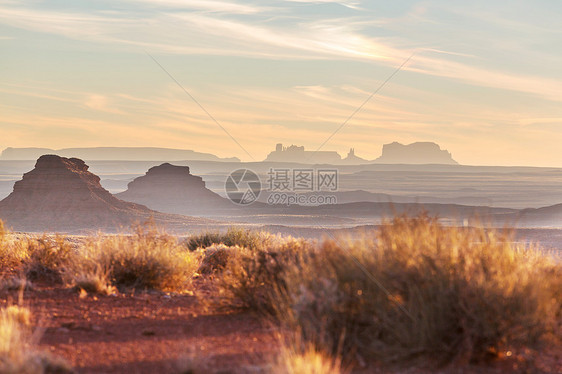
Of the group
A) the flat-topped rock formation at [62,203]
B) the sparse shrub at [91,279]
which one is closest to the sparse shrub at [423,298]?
the sparse shrub at [91,279]

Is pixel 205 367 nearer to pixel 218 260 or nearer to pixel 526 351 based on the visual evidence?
pixel 526 351

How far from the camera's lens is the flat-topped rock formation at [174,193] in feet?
395

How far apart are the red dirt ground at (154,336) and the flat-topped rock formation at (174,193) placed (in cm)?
10770

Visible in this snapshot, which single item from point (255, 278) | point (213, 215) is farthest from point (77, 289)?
point (213, 215)

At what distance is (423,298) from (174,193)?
388 feet

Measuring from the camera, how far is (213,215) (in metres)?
114

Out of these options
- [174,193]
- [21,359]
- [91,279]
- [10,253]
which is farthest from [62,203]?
[21,359]

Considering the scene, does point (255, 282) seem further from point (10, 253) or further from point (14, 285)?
point (10, 253)

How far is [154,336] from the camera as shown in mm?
8453

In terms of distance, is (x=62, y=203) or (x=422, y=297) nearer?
(x=422, y=297)

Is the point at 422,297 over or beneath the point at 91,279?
over

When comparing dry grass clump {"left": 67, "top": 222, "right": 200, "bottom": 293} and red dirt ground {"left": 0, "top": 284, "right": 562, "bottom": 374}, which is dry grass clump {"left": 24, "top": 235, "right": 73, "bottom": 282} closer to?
dry grass clump {"left": 67, "top": 222, "right": 200, "bottom": 293}

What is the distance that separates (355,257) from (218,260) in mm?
9035

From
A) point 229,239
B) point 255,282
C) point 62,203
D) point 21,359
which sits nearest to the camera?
point 21,359
